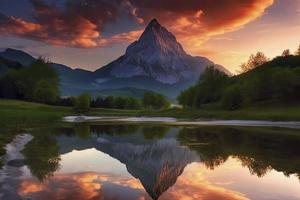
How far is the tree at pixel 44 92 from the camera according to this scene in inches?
6698

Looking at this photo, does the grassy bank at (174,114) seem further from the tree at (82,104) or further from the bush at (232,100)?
the bush at (232,100)

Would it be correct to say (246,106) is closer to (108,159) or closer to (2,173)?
(108,159)

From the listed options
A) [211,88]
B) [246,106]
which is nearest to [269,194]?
[246,106]

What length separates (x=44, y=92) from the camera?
17038cm

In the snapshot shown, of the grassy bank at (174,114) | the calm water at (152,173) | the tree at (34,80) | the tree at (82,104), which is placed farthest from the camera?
the tree at (34,80)

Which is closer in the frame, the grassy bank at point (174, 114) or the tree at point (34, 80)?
the grassy bank at point (174, 114)

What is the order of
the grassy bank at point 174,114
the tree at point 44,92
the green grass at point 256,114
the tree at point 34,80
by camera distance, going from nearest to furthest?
1. the grassy bank at point 174,114
2. the green grass at point 256,114
3. the tree at point 44,92
4. the tree at point 34,80

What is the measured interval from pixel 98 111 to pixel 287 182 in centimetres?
17147

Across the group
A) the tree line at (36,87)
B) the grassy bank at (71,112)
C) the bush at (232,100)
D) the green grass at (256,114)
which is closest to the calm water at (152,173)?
the grassy bank at (71,112)

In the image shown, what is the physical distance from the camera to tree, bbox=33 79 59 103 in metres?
170

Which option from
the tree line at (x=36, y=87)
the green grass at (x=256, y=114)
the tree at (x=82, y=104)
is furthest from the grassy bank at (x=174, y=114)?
the tree line at (x=36, y=87)

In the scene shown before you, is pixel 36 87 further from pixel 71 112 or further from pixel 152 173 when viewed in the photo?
pixel 152 173

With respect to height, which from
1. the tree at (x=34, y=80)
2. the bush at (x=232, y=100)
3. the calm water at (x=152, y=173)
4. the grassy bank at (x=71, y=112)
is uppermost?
the tree at (x=34, y=80)

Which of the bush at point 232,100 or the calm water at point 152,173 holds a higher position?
the bush at point 232,100
